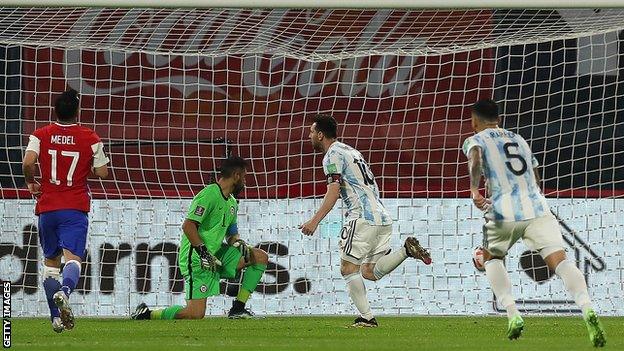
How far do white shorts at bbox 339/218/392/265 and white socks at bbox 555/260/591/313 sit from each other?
2404mm

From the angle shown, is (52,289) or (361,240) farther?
(361,240)

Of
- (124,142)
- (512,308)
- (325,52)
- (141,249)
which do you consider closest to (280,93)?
(325,52)

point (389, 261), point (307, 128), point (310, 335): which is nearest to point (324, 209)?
point (389, 261)

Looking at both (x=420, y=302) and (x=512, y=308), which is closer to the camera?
(x=512, y=308)

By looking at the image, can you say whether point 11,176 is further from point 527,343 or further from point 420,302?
point 527,343

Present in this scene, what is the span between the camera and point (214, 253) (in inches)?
472

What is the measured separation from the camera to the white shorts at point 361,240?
34.6ft

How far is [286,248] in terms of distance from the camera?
13070 millimetres

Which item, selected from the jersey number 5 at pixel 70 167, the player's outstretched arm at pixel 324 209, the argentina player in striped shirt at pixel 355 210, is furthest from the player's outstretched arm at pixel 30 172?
the argentina player in striped shirt at pixel 355 210

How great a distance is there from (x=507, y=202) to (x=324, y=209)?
206 centimetres

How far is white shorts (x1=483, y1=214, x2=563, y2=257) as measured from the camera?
8484 millimetres

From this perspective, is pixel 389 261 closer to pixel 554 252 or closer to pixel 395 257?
pixel 395 257

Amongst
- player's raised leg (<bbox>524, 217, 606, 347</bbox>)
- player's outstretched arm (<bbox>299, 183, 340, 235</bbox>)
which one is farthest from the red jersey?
player's raised leg (<bbox>524, 217, 606, 347</bbox>)

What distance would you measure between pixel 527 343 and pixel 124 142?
21.9 ft
